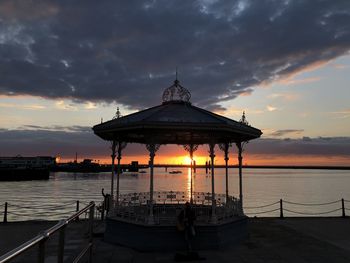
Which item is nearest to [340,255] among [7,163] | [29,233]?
[29,233]

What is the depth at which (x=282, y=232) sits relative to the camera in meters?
15.9

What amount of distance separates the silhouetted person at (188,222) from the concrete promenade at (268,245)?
0.81 m

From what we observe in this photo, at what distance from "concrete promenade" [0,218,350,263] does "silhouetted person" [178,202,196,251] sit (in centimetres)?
81

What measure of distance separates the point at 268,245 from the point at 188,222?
368cm

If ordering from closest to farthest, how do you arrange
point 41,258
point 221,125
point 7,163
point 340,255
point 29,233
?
point 41,258 < point 340,255 < point 221,125 < point 29,233 < point 7,163

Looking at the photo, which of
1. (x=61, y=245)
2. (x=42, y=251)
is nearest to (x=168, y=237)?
(x=61, y=245)

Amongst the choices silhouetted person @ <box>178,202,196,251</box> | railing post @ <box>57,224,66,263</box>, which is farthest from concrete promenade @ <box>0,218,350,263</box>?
railing post @ <box>57,224,66,263</box>

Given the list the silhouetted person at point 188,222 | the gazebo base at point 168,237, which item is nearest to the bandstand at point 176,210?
the gazebo base at point 168,237

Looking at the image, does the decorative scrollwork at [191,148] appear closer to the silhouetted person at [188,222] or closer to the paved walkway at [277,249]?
the paved walkway at [277,249]

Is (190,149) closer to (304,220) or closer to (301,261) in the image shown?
(304,220)

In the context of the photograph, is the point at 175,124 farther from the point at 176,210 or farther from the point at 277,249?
the point at 277,249

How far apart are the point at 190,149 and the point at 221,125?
25.2 feet

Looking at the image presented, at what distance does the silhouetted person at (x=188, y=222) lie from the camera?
38.6ft

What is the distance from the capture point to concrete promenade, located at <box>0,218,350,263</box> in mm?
11430
